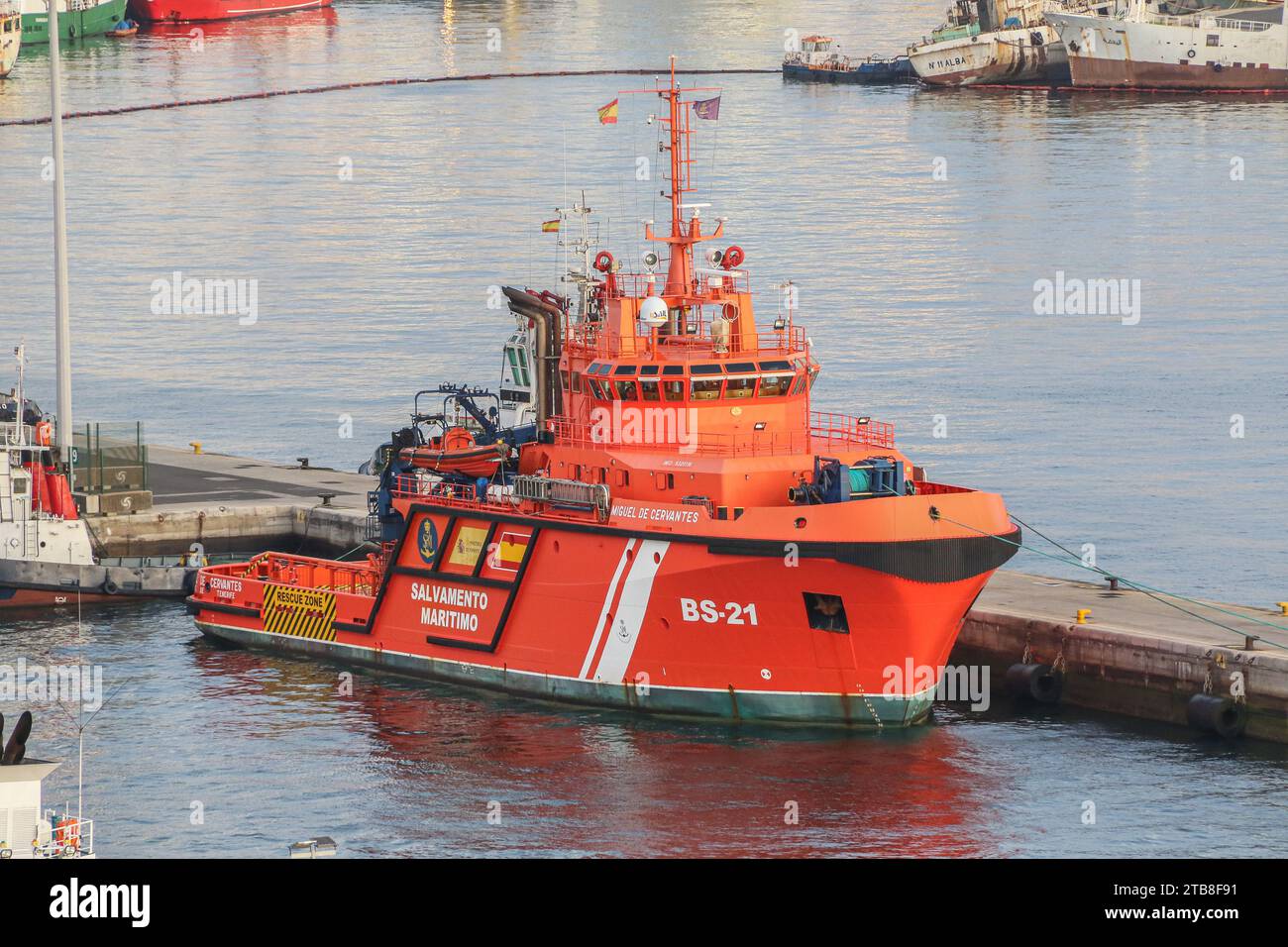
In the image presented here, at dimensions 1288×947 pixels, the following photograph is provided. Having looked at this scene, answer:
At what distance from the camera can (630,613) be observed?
136 feet

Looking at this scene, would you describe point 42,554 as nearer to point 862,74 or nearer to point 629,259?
point 629,259

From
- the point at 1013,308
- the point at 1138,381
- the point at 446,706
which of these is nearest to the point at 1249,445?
the point at 1138,381

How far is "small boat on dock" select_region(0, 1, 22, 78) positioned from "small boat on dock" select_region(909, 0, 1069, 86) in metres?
60.5

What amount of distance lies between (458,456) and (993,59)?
11980cm

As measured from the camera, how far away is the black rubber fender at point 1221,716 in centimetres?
3988

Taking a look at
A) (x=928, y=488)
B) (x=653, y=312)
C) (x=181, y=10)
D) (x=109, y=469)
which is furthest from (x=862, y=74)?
(x=653, y=312)

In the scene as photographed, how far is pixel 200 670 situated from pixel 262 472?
48.9 ft

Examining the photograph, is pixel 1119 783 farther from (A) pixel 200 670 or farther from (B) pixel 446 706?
(A) pixel 200 670

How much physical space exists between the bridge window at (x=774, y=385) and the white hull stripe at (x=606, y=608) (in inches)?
145

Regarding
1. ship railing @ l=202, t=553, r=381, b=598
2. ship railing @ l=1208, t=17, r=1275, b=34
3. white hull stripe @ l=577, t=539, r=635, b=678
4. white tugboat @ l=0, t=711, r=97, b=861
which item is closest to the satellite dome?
white hull stripe @ l=577, t=539, r=635, b=678

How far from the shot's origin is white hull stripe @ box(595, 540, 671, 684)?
40.8 metres

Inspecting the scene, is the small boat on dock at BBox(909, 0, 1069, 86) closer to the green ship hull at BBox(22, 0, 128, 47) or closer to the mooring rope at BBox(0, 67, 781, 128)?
the mooring rope at BBox(0, 67, 781, 128)
